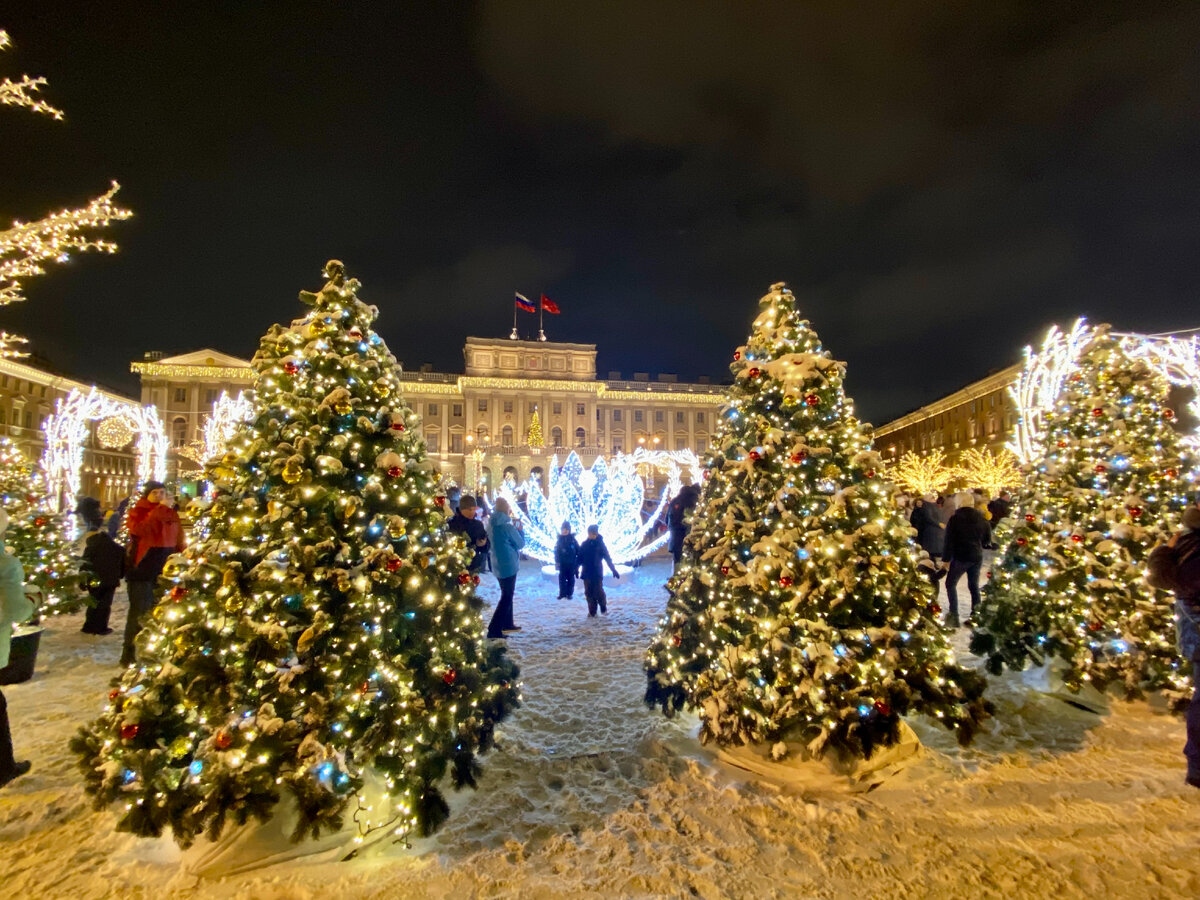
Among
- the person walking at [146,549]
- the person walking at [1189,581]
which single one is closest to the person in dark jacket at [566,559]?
the person walking at [146,549]

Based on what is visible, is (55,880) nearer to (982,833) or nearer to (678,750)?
(678,750)

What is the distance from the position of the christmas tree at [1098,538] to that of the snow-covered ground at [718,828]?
47 centimetres

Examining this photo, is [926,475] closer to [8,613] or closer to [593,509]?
[593,509]

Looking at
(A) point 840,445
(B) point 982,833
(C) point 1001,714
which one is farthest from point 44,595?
(C) point 1001,714

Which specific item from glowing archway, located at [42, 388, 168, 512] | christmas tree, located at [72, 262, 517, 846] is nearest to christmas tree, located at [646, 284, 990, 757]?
christmas tree, located at [72, 262, 517, 846]

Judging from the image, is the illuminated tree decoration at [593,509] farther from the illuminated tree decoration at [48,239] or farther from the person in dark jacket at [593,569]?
the illuminated tree decoration at [48,239]

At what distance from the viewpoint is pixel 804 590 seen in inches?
143

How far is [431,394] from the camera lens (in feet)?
184

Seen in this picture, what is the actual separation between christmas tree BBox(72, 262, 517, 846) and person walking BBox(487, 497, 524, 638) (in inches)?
145

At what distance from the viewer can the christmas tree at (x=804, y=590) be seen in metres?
3.58

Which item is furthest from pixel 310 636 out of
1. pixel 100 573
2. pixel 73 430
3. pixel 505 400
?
pixel 505 400

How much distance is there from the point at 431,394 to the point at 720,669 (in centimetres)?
5525

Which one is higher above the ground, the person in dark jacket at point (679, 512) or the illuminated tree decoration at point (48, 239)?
the illuminated tree decoration at point (48, 239)

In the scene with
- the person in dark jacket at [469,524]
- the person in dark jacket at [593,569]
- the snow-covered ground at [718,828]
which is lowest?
the snow-covered ground at [718,828]
